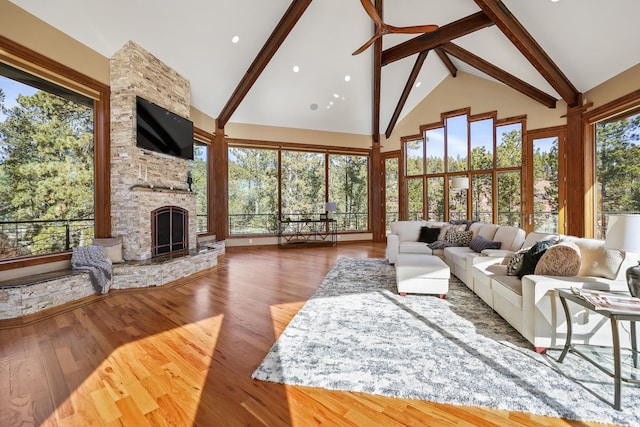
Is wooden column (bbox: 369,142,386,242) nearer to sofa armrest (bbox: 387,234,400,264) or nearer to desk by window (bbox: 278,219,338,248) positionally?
desk by window (bbox: 278,219,338,248)

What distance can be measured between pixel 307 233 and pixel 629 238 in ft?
23.3

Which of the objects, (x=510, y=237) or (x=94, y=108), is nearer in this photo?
(x=94, y=108)

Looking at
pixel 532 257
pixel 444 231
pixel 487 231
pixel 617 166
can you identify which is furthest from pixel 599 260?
pixel 617 166

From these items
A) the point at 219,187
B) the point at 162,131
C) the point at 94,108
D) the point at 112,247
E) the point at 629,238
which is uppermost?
the point at 94,108

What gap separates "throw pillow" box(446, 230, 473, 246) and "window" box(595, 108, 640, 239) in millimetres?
2392

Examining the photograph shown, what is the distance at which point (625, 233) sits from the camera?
1.98m

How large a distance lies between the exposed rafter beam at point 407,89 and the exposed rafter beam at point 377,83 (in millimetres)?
433

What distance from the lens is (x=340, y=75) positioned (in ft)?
24.0

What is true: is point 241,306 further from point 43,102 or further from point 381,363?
point 43,102

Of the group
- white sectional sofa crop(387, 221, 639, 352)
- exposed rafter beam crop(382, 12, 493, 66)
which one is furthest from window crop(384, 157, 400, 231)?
white sectional sofa crop(387, 221, 639, 352)

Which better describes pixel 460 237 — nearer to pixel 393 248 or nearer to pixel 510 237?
pixel 510 237

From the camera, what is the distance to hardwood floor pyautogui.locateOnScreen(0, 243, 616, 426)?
64.3 inches

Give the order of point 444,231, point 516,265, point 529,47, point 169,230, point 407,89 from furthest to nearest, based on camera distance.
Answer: point 407,89 → point 444,231 → point 169,230 → point 529,47 → point 516,265

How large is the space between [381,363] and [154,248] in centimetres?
422
